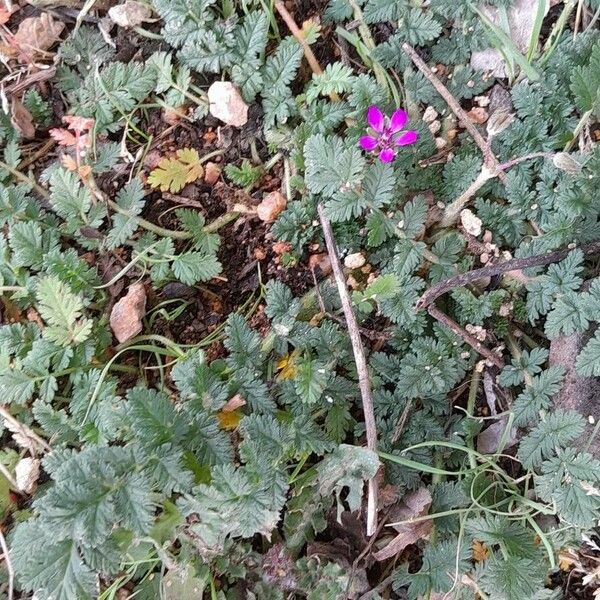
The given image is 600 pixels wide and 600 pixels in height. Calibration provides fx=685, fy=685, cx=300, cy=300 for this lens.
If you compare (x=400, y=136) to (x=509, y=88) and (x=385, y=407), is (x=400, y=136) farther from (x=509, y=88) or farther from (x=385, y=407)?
(x=385, y=407)

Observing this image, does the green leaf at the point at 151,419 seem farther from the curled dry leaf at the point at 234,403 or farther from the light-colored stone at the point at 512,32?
the light-colored stone at the point at 512,32

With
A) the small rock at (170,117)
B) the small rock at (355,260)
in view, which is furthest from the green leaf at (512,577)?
the small rock at (170,117)

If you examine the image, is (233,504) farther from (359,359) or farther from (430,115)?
(430,115)

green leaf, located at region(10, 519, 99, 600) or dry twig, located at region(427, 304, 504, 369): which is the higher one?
green leaf, located at region(10, 519, 99, 600)

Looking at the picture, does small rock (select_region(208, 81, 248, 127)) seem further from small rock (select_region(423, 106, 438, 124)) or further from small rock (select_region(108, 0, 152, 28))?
small rock (select_region(423, 106, 438, 124))

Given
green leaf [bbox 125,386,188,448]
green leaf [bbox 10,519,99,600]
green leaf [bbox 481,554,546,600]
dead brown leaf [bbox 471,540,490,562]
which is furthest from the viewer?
dead brown leaf [bbox 471,540,490,562]

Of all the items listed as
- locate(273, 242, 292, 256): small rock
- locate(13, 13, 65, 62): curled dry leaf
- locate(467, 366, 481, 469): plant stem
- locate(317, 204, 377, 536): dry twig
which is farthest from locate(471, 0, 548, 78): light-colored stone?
locate(13, 13, 65, 62): curled dry leaf
